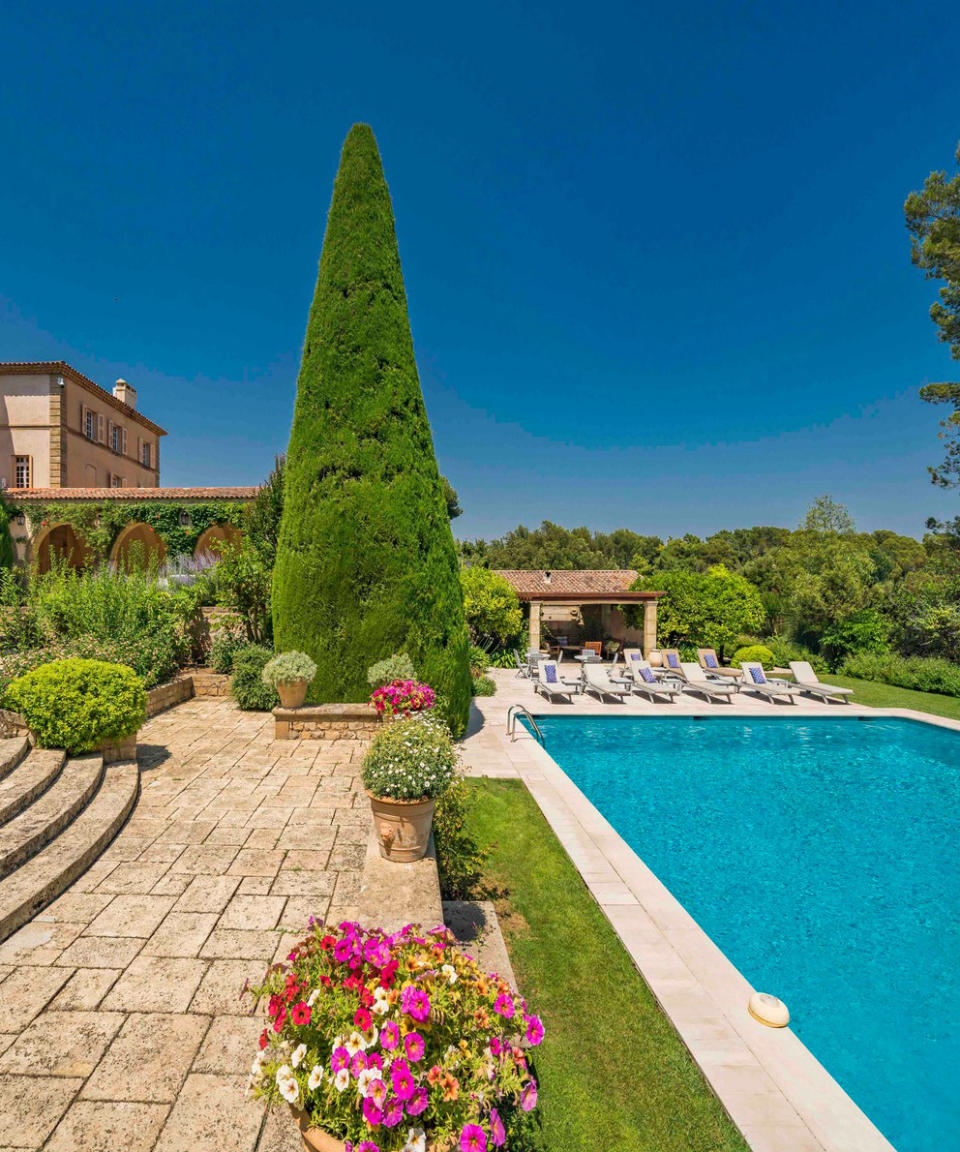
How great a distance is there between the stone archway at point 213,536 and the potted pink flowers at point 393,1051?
749 inches

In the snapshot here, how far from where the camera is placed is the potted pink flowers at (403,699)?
648 cm

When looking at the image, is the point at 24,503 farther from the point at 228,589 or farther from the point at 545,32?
the point at 545,32

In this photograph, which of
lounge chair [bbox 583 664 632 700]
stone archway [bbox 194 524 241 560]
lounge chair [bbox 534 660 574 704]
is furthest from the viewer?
stone archway [bbox 194 524 241 560]

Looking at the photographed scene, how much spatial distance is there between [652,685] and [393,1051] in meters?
13.6

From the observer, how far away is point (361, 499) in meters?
8.80

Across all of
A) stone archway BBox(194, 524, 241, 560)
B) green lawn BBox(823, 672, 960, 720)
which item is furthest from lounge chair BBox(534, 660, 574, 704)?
stone archway BBox(194, 524, 241, 560)

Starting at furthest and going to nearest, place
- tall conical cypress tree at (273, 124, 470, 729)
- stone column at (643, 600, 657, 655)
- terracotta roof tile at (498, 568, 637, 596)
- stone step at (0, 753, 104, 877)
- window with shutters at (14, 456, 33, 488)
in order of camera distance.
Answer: window with shutters at (14, 456, 33, 488) → terracotta roof tile at (498, 568, 637, 596) → stone column at (643, 600, 657, 655) → tall conical cypress tree at (273, 124, 470, 729) → stone step at (0, 753, 104, 877)

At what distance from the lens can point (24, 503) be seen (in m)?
20.1

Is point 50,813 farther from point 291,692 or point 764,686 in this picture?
point 764,686

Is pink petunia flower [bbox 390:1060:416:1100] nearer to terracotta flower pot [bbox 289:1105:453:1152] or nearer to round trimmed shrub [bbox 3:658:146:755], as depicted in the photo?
terracotta flower pot [bbox 289:1105:453:1152]

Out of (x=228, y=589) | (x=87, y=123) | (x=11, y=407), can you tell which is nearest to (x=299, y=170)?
(x=87, y=123)

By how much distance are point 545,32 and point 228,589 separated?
1220 centimetres

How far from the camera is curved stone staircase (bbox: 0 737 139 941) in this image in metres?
3.72

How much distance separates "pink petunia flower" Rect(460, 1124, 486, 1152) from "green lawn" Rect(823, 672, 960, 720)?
14.6 meters
